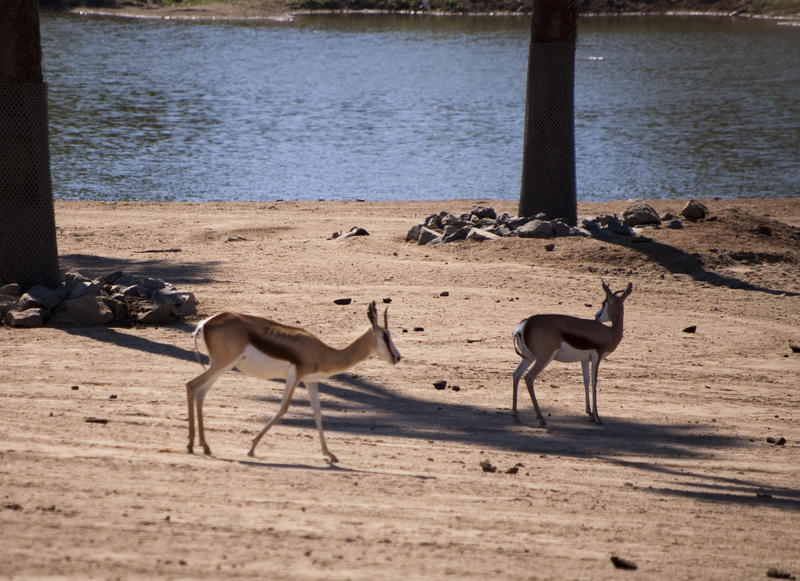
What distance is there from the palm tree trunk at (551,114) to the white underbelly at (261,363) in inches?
423

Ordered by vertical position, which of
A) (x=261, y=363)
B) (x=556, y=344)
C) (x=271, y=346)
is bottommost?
(x=556, y=344)

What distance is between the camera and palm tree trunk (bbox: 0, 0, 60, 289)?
12.9m

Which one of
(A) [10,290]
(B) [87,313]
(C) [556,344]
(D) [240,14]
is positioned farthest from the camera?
(D) [240,14]

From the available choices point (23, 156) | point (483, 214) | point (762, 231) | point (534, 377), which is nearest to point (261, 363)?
point (534, 377)

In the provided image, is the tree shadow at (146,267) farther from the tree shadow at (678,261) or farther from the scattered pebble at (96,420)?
the tree shadow at (678,261)

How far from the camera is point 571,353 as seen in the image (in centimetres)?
948

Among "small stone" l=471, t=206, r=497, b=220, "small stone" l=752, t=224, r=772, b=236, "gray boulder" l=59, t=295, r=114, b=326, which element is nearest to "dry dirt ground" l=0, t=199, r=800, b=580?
"gray boulder" l=59, t=295, r=114, b=326

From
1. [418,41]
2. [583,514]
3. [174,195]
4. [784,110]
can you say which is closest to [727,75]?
[784,110]

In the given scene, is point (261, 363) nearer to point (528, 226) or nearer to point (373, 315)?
point (373, 315)

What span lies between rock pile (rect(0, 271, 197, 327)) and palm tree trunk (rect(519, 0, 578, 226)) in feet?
24.4

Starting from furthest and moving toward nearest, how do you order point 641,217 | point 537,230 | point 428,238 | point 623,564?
point 641,217
point 428,238
point 537,230
point 623,564

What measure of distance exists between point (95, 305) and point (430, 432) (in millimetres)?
5071

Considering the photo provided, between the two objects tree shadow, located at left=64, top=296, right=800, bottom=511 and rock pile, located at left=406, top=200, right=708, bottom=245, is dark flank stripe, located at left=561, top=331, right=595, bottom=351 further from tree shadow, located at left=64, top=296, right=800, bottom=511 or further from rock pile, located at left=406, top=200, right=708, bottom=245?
rock pile, located at left=406, top=200, right=708, bottom=245

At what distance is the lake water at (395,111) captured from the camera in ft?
94.8
